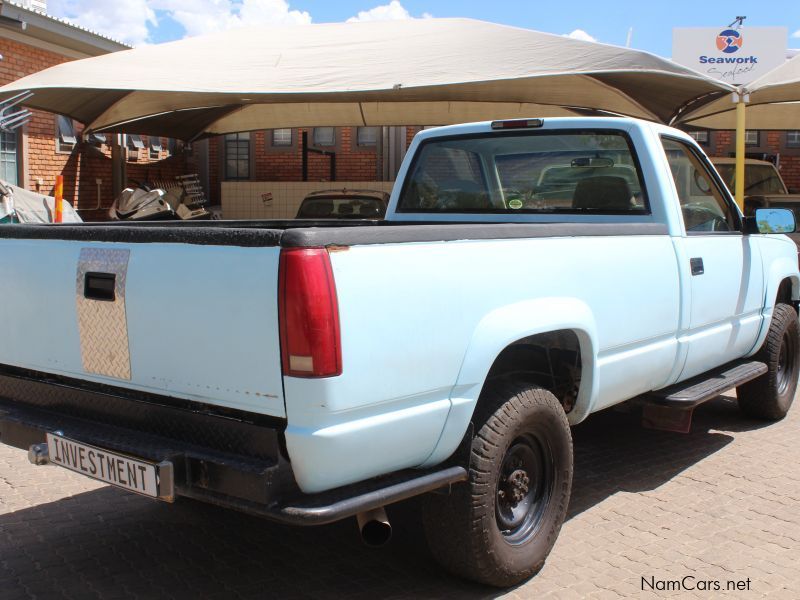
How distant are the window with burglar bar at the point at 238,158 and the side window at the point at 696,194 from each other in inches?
575

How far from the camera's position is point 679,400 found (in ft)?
13.9

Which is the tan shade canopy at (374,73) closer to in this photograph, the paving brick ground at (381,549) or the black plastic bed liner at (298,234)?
the paving brick ground at (381,549)

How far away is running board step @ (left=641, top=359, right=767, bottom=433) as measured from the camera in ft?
14.0

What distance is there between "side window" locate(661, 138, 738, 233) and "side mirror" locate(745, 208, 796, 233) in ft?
0.35

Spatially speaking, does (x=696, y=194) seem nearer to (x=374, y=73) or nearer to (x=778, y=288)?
(x=778, y=288)

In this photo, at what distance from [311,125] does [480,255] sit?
39.8ft

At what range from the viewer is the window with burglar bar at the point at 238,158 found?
18.4 meters

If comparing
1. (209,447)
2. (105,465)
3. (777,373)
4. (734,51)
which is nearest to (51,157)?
(777,373)

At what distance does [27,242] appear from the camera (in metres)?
3.21

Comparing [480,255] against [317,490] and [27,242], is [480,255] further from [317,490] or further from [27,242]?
[27,242]

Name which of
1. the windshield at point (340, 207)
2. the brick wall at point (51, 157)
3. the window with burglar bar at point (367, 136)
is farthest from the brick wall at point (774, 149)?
the brick wall at point (51, 157)

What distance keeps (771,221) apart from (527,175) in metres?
1.62

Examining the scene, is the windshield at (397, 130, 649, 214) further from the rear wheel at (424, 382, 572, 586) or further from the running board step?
the rear wheel at (424, 382, 572, 586)

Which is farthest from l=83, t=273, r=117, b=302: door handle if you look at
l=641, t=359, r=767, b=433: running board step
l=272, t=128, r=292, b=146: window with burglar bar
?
l=272, t=128, r=292, b=146: window with burglar bar
